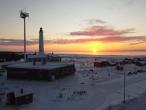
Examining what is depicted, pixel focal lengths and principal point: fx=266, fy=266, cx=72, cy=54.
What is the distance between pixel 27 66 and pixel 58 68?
4.09 metres

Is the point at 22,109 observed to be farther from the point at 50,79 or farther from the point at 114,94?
the point at 50,79

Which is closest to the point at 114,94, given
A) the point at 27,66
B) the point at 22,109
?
the point at 22,109

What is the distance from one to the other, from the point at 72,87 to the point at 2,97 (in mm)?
8154

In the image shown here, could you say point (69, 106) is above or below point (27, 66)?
below

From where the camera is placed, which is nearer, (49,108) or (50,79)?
(49,108)

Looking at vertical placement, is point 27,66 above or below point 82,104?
above

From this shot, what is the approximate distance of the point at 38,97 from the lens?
23.3m

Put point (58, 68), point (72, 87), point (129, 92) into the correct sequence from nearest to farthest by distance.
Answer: point (129, 92), point (72, 87), point (58, 68)

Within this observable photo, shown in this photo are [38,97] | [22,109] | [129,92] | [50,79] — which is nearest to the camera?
[22,109]

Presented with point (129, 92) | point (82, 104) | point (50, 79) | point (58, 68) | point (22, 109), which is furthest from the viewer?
point (58, 68)

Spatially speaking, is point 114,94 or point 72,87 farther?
point 72,87

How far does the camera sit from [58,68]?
35312 millimetres

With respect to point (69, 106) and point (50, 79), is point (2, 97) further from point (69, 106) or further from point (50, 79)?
point (50, 79)

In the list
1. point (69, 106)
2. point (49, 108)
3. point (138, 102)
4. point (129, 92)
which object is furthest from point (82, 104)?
point (129, 92)
